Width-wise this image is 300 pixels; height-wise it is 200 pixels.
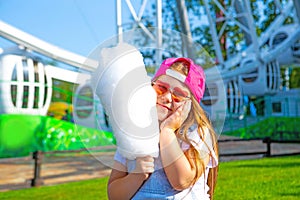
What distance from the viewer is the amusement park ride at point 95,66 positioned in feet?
5.42

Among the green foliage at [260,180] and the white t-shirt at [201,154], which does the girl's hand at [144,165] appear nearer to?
the white t-shirt at [201,154]

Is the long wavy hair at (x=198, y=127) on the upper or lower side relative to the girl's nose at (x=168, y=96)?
lower

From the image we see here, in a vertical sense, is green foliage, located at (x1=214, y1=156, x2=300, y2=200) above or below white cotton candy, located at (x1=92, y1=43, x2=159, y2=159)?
below

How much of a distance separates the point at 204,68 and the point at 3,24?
11539 millimetres

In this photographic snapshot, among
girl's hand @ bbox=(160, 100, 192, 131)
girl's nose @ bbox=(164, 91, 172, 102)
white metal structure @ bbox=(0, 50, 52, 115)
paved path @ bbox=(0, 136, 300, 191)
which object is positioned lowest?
paved path @ bbox=(0, 136, 300, 191)

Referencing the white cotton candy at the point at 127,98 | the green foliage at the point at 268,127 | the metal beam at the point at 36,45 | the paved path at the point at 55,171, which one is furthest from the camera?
the green foliage at the point at 268,127

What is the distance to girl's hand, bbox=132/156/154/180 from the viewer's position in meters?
1.49

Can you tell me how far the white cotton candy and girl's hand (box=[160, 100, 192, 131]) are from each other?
6.4 inches

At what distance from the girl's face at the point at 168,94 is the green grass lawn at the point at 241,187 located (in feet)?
13.9

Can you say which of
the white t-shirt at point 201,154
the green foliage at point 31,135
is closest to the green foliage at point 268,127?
the green foliage at point 31,135

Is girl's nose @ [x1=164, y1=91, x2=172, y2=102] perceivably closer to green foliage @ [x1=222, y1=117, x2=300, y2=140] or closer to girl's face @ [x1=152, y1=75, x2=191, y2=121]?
girl's face @ [x1=152, y1=75, x2=191, y2=121]

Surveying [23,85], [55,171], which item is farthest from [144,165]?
[23,85]

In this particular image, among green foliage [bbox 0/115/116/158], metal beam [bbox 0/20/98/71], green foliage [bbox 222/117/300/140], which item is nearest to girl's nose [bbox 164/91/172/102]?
metal beam [bbox 0/20/98/71]

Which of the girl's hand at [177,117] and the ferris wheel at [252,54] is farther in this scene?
the ferris wheel at [252,54]
